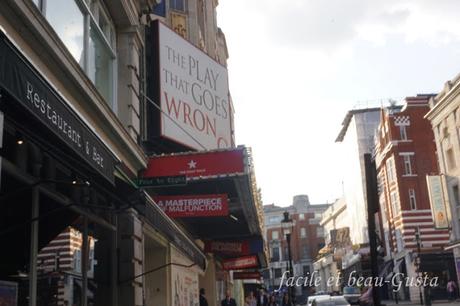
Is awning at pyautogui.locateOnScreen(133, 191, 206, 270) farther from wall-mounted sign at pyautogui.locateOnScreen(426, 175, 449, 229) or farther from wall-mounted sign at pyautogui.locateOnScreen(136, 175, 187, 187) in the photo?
wall-mounted sign at pyautogui.locateOnScreen(426, 175, 449, 229)

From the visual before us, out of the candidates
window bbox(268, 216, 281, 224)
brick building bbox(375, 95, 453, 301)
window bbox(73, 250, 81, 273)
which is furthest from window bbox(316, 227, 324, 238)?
window bbox(73, 250, 81, 273)

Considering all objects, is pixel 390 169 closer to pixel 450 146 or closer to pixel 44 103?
pixel 450 146

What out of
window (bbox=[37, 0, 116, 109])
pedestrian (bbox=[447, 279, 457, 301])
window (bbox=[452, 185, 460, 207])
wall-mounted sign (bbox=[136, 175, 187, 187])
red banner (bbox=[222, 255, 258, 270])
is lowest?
pedestrian (bbox=[447, 279, 457, 301])

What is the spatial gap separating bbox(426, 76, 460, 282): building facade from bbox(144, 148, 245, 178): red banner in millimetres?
29974

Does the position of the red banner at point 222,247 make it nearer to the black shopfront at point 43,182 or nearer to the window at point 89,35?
the window at point 89,35

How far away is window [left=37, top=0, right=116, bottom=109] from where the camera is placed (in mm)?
9766

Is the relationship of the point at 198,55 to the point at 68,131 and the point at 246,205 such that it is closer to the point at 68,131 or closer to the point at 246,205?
the point at 246,205

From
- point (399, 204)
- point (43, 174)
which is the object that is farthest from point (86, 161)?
point (399, 204)

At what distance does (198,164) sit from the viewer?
565 inches

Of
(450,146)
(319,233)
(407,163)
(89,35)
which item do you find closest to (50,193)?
(89,35)

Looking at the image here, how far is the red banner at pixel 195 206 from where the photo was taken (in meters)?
14.0

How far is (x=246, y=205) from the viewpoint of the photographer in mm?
18938

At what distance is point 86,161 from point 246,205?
12239mm

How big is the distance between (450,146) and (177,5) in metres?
22.4
